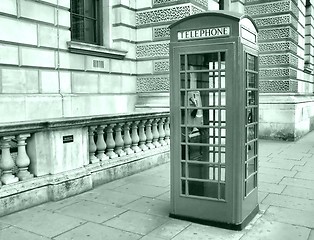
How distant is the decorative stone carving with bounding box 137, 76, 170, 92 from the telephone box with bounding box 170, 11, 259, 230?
20.1 ft

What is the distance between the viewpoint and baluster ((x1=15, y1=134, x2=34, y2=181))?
15.4 feet

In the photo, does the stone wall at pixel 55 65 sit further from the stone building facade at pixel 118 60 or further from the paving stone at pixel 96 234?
the paving stone at pixel 96 234

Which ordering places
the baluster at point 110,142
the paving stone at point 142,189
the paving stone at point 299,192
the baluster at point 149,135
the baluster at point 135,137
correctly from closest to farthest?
the paving stone at point 299,192 < the paving stone at point 142,189 < the baluster at point 110,142 < the baluster at point 135,137 < the baluster at point 149,135

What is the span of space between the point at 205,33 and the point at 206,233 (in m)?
2.23

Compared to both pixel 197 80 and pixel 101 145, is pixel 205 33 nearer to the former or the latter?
pixel 197 80

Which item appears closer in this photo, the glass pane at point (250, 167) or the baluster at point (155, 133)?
the glass pane at point (250, 167)

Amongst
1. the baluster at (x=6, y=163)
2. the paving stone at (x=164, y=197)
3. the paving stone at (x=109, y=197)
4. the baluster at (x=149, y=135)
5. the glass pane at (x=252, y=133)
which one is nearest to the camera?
the glass pane at (x=252, y=133)

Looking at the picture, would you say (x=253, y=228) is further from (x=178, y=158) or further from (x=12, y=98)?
(x=12, y=98)

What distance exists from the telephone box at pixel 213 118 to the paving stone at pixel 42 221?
4.24ft

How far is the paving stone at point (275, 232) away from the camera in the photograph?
3701 mm

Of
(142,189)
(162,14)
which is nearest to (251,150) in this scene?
(142,189)

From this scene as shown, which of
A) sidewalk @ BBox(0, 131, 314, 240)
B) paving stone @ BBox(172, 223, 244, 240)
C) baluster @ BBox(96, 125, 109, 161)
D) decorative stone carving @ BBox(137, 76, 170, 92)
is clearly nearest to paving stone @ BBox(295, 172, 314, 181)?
sidewalk @ BBox(0, 131, 314, 240)

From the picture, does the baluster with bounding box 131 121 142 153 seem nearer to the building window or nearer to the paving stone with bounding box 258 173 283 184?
the paving stone with bounding box 258 173 283 184

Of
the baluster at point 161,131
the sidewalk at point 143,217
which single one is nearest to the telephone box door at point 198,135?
the sidewalk at point 143,217
